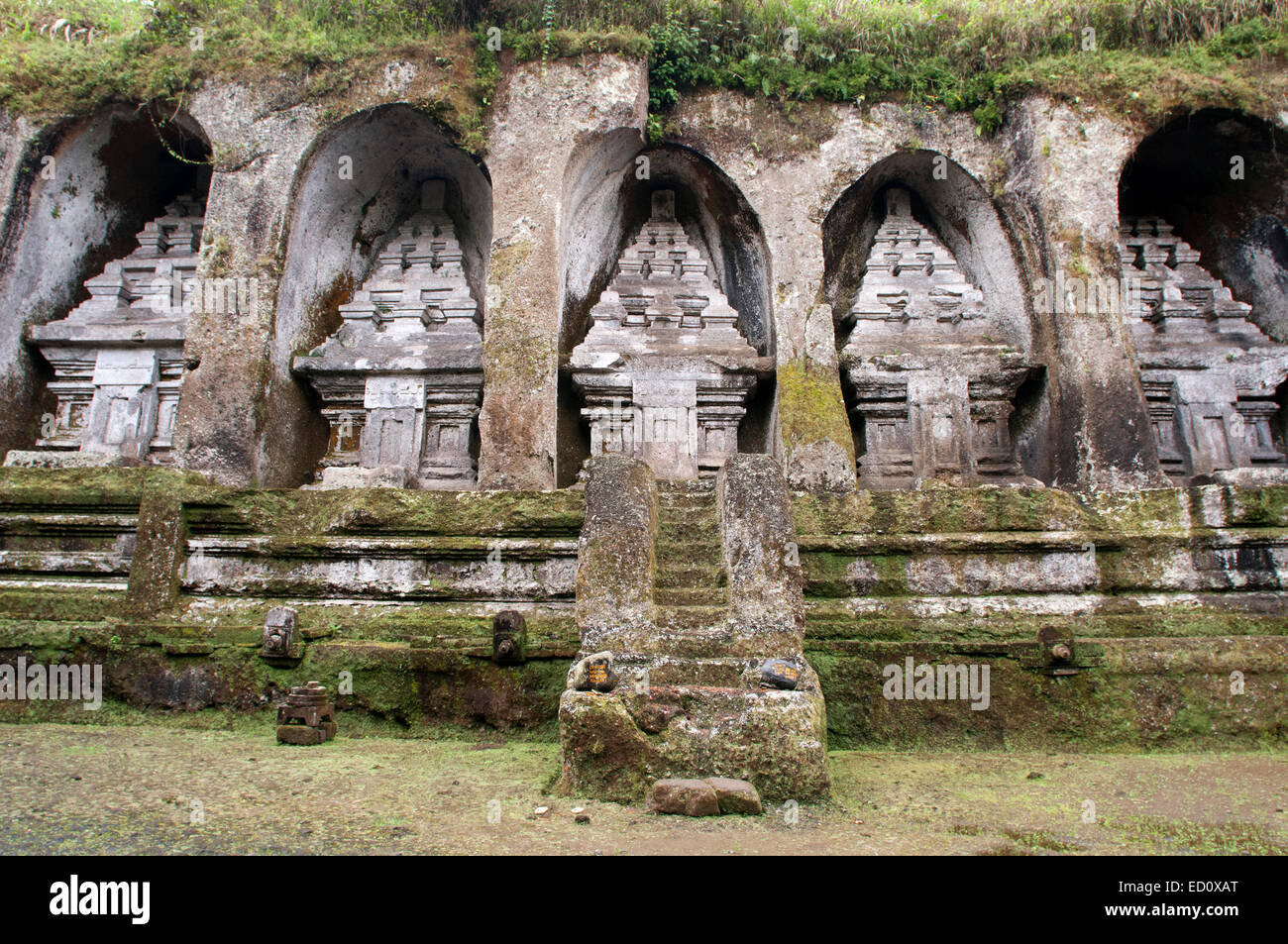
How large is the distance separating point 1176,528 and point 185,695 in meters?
6.74

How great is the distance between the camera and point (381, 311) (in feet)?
31.5

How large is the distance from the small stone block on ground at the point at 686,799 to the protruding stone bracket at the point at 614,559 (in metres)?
0.87

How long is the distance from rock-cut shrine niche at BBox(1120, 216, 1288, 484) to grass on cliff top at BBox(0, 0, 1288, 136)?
206cm

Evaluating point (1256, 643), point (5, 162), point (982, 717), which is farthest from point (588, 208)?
point (1256, 643)

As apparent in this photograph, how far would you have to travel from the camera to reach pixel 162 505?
606 cm

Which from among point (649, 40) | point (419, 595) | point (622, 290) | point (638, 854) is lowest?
point (638, 854)

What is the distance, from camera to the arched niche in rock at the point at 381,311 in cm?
865

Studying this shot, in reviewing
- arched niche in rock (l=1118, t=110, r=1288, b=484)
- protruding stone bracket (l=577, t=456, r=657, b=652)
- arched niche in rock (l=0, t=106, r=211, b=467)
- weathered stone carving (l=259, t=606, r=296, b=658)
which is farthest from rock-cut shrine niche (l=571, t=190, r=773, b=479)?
arched niche in rock (l=0, t=106, r=211, b=467)

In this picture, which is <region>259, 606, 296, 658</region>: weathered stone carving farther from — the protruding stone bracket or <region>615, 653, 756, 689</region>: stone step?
<region>615, 653, 756, 689</region>: stone step

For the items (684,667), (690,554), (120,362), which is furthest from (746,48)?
(120,362)

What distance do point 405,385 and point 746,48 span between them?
5135 mm

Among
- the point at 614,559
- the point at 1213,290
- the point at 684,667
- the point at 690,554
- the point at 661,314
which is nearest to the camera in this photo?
the point at 684,667

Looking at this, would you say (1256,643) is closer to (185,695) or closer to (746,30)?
(185,695)

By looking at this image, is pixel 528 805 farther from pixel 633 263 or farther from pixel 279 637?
pixel 633 263
